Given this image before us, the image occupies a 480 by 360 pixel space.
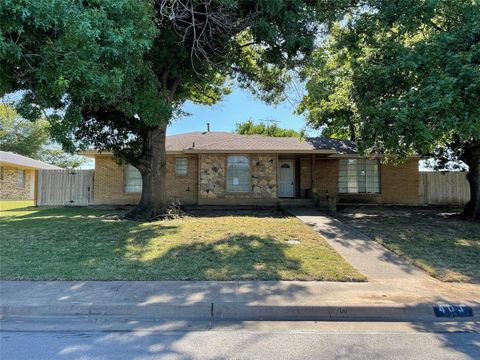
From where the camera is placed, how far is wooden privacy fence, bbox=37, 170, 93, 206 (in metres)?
20.8

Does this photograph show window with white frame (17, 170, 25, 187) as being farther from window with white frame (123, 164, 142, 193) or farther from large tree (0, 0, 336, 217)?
large tree (0, 0, 336, 217)

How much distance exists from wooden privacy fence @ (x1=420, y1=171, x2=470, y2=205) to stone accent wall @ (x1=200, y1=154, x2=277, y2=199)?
8828 millimetres

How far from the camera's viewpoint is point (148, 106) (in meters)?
11.1

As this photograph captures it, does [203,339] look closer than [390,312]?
Yes

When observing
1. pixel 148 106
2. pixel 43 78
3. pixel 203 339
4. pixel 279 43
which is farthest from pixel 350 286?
pixel 279 43

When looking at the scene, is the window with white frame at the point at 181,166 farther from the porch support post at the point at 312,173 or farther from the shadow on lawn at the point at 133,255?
the shadow on lawn at the point at 133,255

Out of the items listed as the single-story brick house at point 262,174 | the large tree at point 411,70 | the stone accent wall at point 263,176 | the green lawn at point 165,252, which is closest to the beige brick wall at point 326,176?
the single-story brick house at point 262,174

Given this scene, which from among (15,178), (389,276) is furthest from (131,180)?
(15,178)

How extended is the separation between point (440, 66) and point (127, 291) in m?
8.77

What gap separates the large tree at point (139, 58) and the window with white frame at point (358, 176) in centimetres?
649

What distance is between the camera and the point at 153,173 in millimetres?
14875

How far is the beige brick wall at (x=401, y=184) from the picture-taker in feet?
70.5

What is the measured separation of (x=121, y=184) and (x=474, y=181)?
16604 millimetres

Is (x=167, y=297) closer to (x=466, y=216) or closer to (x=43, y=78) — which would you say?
(x=43, y=78)
